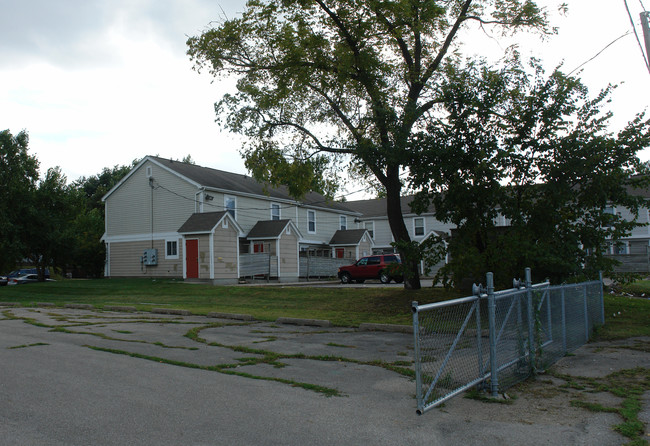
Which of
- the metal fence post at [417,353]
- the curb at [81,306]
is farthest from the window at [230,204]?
the metal fence post at [417,353]

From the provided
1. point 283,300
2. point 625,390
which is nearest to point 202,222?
point 283,300

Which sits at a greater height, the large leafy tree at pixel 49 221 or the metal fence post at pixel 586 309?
the large leafy tree at pixel 49 221

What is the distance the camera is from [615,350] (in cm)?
1002

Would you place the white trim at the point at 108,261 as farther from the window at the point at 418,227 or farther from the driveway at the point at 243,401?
the driveway at the point at 243,401

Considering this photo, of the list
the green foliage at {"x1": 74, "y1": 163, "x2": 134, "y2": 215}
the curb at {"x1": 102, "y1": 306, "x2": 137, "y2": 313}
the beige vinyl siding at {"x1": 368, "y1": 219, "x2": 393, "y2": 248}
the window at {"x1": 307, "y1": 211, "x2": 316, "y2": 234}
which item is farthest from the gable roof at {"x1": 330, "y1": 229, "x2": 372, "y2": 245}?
the green foliage at {"x1": 74, "y1": 163, "x2": 134, "y2": 215}

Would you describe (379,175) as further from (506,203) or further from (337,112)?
(506,203)

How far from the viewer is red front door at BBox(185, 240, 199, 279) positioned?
30500 millimetres

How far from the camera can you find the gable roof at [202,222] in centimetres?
3019

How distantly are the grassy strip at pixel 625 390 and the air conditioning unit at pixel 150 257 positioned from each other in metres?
29.7

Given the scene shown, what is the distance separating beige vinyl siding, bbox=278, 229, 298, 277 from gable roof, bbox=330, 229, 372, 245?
7.81 meters

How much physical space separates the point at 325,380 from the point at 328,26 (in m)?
15.2

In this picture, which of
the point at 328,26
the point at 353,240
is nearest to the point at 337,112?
the point at 328,26

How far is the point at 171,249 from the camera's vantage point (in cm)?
3406

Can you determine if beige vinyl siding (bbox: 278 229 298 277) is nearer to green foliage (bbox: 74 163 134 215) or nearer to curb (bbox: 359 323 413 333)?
curb (bbox: 359 323 413 333)
